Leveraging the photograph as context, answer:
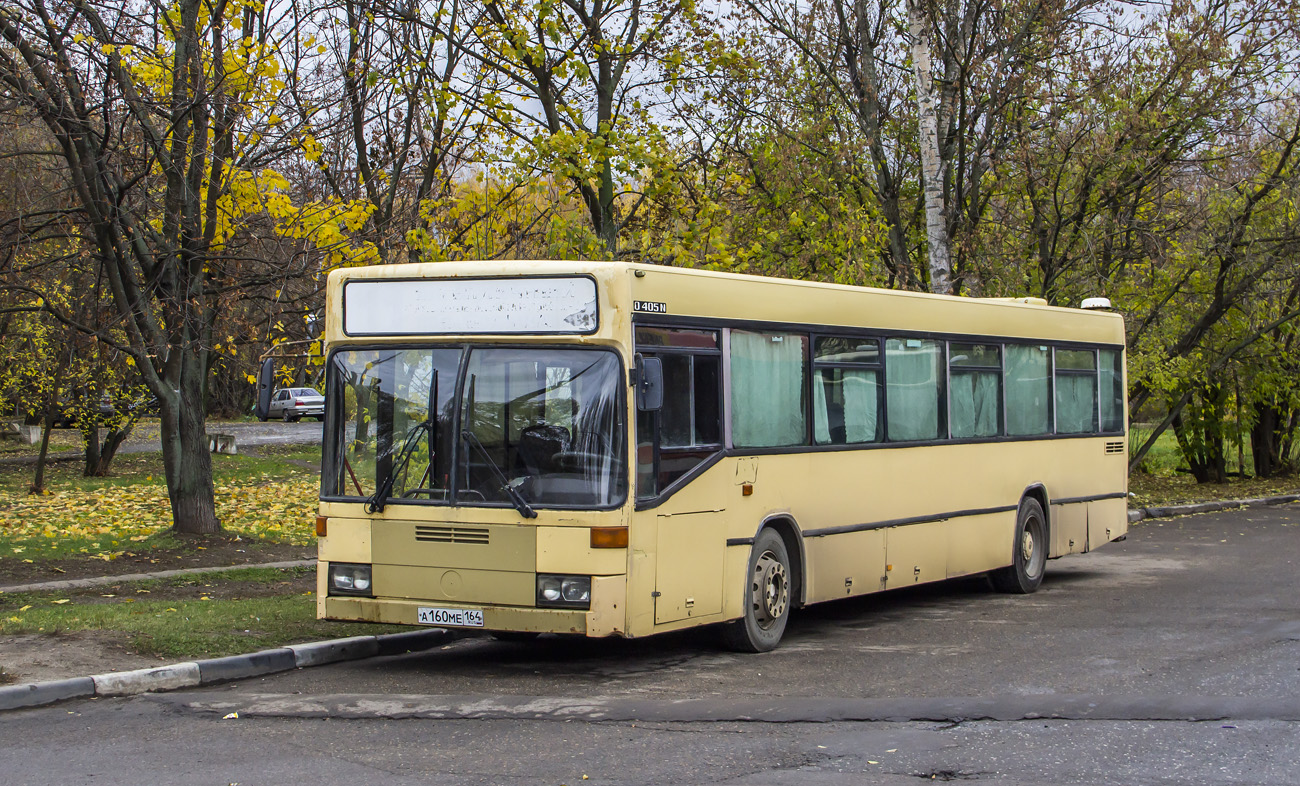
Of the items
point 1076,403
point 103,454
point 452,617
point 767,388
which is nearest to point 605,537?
point 452,617

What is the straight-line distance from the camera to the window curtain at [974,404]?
1324 centimetres

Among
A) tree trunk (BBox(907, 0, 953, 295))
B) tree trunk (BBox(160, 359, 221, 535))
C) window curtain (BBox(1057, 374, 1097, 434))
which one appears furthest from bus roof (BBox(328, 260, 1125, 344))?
tree trunk (BBox(160, 359, 221, 535))

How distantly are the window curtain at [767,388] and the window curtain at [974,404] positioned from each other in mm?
2759

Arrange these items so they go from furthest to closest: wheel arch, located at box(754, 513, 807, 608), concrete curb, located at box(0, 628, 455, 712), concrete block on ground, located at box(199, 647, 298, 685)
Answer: wheel arch, located at box(754, 513, 807, 608), concrete block on ground, located at box(199, 647, 298, 685), concrete curb, located at box(0, 628, 455, 712)

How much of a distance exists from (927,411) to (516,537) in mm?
5251

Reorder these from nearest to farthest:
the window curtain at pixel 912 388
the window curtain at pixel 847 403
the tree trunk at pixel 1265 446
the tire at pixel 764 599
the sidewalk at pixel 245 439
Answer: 1. the tire at pixel 764 599
2. the window curtain at pixel 847 403
3. the window curtain at pixel 912 388
4. the tree trunk at pixel 1265 446
5. the sidewalk at pixel 245 439

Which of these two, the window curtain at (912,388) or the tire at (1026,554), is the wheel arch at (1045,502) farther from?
the window curtain at (912,388)

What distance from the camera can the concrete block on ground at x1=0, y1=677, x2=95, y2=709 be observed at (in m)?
8.06

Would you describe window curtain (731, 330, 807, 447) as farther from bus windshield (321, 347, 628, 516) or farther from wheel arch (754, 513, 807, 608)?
bus windshield (321, 347, 628, 516)

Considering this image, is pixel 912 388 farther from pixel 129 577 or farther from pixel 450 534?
pixel 129 577

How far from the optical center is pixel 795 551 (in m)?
11.0

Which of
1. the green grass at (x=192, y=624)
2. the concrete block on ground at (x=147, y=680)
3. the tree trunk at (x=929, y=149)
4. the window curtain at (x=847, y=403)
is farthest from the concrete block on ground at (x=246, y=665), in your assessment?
the tree trunk at (x=929, y=149)

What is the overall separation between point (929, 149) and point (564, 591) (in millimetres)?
14459

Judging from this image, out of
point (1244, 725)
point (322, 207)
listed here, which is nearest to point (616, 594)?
point (1244, 725)
